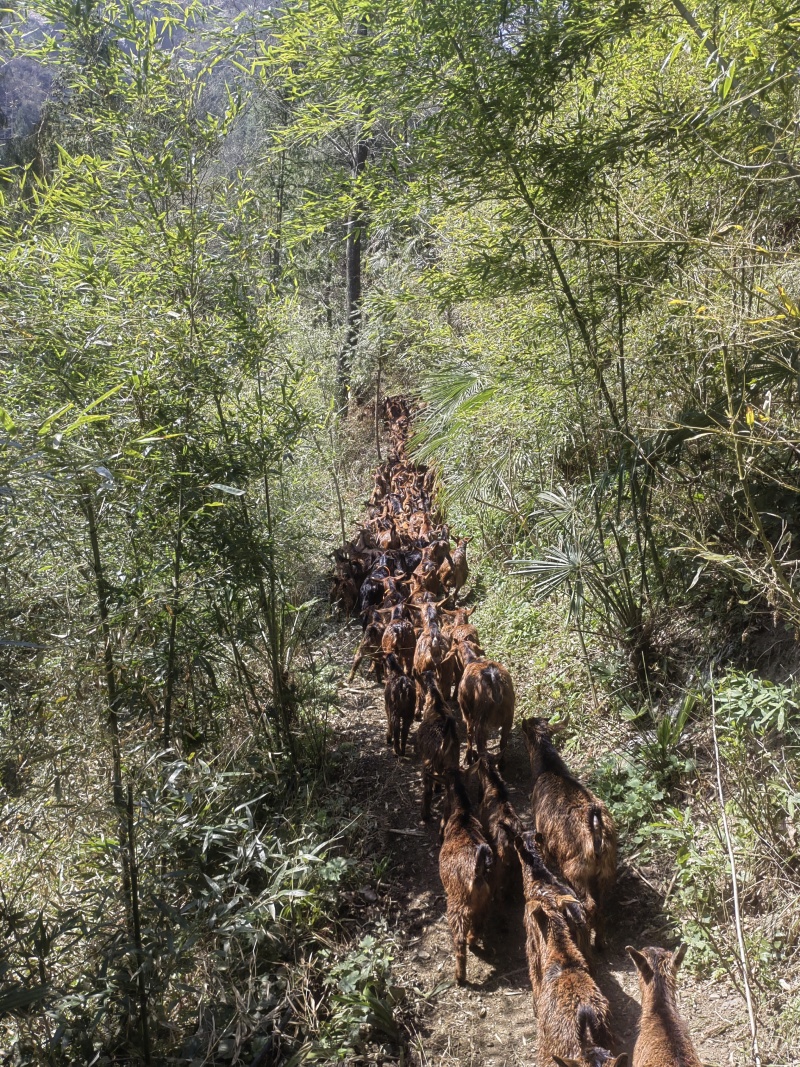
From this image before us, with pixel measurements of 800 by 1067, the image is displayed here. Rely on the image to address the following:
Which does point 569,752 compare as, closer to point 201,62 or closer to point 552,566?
point 552,566

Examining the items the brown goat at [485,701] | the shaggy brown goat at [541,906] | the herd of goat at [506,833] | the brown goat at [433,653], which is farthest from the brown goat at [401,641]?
the shaggy brown goat at [541,906]

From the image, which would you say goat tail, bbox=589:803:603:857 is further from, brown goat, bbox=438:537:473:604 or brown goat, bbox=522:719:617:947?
brown goat, bbox=438:537:473:604

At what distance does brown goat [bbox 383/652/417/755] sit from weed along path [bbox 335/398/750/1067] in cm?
17

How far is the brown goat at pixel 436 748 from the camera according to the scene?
4590 millimetres

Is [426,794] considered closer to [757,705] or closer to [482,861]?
[482,861]

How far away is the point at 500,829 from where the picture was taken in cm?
370

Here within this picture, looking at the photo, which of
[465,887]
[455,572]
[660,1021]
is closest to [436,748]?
[465,887]

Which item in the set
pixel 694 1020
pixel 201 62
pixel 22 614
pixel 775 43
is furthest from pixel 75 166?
pixel 694 1020

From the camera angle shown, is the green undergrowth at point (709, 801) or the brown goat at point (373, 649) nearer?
the green undergrowth at point (709, 801)

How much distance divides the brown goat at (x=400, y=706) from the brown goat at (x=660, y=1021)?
2583 mm

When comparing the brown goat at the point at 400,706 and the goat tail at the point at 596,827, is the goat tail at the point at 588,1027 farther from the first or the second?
the brown goat at the point at 400,706

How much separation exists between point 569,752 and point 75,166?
4381mm

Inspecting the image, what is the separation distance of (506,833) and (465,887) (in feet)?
1.07

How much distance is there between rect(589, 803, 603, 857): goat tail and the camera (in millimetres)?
3473
